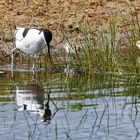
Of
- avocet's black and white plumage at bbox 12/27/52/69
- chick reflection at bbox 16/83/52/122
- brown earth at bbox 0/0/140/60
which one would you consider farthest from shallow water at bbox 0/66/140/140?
brown earth at bbox 0/0/140/60

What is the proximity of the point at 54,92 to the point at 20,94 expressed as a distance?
0.46 meters

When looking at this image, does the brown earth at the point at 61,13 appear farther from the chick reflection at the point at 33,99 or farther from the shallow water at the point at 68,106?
the chick reflection at the point at 33,99

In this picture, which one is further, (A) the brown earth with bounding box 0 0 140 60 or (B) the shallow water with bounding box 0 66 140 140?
(A) the brown earth with bounding box 0 0 140 60

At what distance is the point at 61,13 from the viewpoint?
16891mm

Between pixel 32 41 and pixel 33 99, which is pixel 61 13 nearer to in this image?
pixel 32 41

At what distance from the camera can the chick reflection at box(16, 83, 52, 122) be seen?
32.1 ft

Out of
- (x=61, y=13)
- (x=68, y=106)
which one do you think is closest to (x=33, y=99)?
(x=68, y=106)

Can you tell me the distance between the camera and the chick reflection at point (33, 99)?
979 centimetres

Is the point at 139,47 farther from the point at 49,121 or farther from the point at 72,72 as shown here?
the point at 49,121

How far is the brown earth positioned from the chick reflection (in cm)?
450

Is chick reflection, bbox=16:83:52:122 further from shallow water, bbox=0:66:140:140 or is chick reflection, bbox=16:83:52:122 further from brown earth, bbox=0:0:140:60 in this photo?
brown earth, bbox=0:0:140:60

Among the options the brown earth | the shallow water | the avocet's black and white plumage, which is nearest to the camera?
the shallow water

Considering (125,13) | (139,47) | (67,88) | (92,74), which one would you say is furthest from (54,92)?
(125,13)

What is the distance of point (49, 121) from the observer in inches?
363
